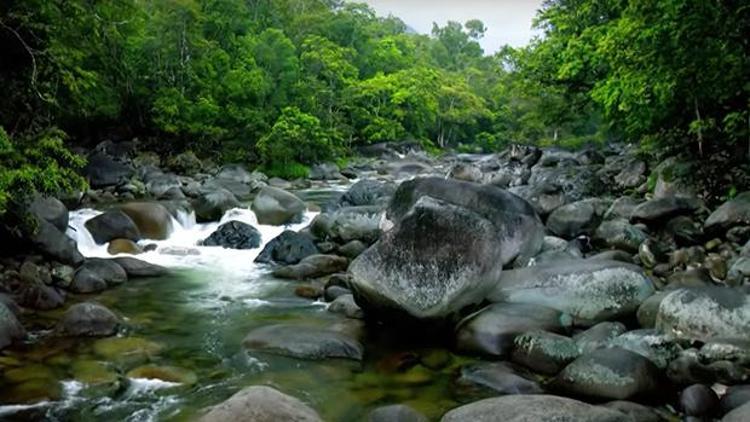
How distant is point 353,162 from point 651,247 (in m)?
34.0

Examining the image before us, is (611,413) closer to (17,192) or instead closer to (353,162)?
(17,192)

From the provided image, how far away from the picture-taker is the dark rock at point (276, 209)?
1802cm

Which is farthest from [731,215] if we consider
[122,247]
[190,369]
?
[122,247]

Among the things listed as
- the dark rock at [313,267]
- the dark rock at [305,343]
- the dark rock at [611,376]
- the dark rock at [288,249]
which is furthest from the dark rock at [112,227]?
the dark rock at [611,376]

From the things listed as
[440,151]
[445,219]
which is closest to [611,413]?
[445,219]

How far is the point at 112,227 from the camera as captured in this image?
14.8 metres

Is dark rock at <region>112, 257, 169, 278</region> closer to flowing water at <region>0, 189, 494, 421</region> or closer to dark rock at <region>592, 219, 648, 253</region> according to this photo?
flowing water at <region>0, 189, 494, 421</region>

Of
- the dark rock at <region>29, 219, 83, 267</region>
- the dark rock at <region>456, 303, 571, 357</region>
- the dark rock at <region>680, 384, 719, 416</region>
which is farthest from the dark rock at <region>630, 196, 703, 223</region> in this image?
the dark rock at <region>29, 219, 83, 267</region>

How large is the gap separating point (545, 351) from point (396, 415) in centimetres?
235

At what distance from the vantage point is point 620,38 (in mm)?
11953

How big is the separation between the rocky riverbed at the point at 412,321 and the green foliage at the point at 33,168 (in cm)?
160

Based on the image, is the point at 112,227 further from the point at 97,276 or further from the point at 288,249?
the point at 288,249

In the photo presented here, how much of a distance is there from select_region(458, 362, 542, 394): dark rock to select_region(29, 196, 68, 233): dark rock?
9.79 meters

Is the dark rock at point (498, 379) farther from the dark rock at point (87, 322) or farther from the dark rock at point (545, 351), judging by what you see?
the dark rock at point (87, 322)
